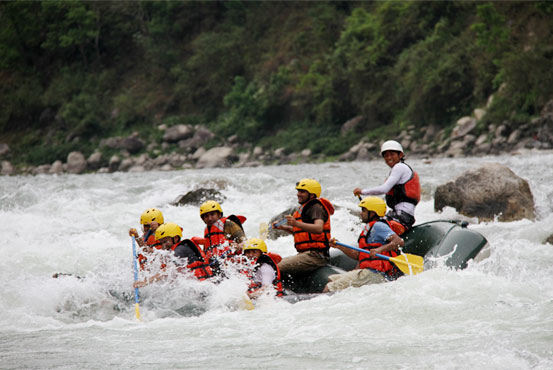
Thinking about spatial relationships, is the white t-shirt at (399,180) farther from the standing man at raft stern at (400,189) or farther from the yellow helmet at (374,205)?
the yellow helmet at (374,205)

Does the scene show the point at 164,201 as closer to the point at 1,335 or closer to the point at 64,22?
the point at 1,335

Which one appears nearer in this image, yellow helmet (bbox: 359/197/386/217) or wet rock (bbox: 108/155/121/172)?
A: yellow helmet (bbox: 359/197/386/217)

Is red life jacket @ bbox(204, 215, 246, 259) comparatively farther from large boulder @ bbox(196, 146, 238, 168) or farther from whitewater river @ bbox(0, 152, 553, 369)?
large boulder @ bbox(196, 146, 238, 168)

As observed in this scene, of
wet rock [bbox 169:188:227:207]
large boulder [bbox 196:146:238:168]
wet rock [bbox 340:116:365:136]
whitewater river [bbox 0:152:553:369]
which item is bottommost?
whitewater river [bbox 0:152:553:369]

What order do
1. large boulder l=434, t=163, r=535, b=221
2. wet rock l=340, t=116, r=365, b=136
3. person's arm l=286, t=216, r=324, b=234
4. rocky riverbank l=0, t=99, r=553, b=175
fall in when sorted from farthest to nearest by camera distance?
wet rock l=340, t=116, r=365, b=136
rocky riverbank l=0, t=99, r=553, b=175
large boulder l=434, t=163, r=535, b=221
person's arm l=286, t=216, r=324, b=234

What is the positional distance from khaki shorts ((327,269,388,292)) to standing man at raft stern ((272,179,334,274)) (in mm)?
419

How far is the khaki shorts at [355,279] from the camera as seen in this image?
6051mm

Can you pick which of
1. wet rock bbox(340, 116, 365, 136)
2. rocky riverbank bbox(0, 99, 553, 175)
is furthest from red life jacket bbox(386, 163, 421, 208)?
wet rock bbox(340, 116, 365, 136)

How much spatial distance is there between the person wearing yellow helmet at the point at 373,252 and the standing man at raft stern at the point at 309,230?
12.8 inches

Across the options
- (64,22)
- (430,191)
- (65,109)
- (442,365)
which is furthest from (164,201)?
(64,22)

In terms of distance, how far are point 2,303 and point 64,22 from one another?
42.9 meters

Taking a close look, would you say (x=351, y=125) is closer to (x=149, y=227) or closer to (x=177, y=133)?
(x=177, y=133)

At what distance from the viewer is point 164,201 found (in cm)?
1396

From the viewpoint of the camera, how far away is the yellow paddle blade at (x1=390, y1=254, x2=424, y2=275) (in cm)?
616
